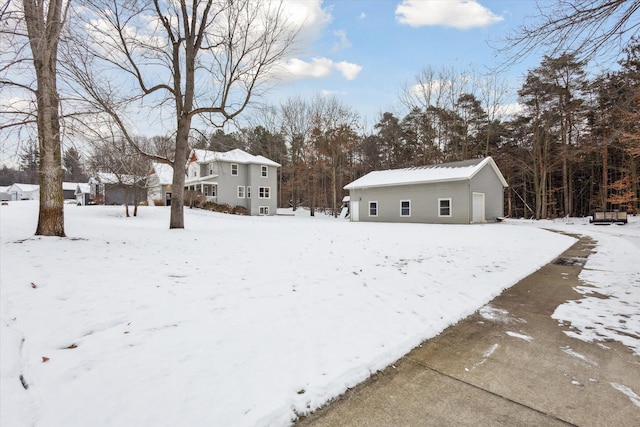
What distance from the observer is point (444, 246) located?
8.77m

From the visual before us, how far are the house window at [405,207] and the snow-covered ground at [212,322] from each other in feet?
45.4

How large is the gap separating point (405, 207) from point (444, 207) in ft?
8.83

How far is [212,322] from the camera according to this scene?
10.3ft

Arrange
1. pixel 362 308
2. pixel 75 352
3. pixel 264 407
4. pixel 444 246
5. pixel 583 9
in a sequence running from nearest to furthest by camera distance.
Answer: pixel 264 407 → pixel 75 352 → pixel 362 308 → pixel 583 9 → pixel 444 246

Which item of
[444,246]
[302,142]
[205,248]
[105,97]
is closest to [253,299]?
[205,248]

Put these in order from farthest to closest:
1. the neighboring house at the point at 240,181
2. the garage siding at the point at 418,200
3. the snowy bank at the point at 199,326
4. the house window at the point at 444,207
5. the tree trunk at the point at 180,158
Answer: the neighboring house at the point at 240,181 → the house window at the point at 444,207 → the garage siding at the point at 418,200 → the tree trunk at the point at 180,158 → the snowy bank at the point at 199,326

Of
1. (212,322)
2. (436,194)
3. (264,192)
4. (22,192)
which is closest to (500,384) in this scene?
(212,322)

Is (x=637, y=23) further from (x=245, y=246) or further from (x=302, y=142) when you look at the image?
(x=302, y=142)

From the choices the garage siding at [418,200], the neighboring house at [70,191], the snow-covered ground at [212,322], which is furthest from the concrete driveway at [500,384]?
the neighboring house at [70,191]

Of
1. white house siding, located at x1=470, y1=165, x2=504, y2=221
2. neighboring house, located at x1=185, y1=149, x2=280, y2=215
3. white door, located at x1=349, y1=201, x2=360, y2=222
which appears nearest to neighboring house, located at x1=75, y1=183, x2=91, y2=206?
neighboring house, located at x1=185, y1=149, x2=280, y2=215

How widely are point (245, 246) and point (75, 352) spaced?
484 cm

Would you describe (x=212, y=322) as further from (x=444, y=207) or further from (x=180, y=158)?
(x=444, y=207)

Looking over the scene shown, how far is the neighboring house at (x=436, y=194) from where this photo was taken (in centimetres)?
1783

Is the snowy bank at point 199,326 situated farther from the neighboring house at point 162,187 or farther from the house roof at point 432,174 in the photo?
the neighboring house at point 162,187
